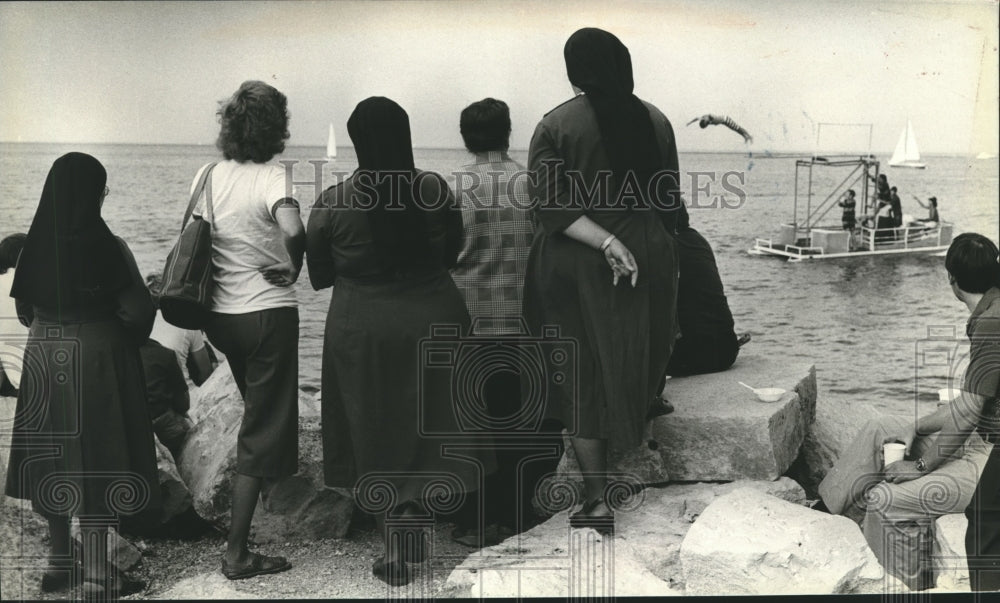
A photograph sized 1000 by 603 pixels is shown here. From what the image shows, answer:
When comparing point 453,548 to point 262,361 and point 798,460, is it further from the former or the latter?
point 798,460

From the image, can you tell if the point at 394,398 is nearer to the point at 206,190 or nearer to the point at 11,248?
the point at 206,190

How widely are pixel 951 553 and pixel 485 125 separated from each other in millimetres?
2600

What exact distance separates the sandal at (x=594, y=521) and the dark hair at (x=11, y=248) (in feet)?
8.35

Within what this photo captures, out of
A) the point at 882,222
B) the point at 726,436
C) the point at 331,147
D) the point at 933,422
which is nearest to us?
the point at 933,422

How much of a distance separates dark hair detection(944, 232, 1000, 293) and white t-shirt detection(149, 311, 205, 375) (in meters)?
3.55

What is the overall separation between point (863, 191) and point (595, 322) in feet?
9.17

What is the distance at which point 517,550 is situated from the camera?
4.13 metres

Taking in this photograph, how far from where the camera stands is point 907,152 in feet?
17.6

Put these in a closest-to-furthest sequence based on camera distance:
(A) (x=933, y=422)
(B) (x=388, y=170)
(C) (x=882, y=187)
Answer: (B) (x=388, y=170), (A) (x=933, y=422), (C) (x=882, y=187)

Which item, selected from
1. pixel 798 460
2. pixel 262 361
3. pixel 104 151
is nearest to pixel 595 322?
pixel 262 361

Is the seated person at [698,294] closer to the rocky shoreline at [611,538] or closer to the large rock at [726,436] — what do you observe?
the rocky shoreline at [611,538]

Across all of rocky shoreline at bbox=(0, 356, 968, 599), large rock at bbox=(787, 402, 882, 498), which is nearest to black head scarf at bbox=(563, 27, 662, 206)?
rocky shoreline at bbox=(0, 356, 968, 599)

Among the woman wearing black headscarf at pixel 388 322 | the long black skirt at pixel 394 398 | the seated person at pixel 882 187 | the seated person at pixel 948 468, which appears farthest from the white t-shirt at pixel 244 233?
the seated person at pixel 882 187

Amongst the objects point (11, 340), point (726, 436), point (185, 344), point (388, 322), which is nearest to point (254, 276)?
point (388, 322)
